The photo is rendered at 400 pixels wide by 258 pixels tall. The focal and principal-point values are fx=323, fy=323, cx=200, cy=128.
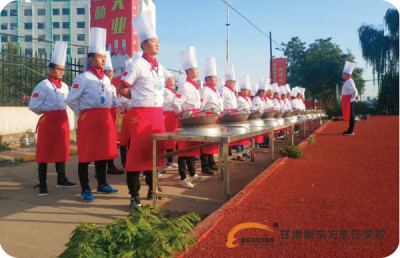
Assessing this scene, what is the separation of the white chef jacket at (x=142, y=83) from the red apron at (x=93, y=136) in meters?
0.56

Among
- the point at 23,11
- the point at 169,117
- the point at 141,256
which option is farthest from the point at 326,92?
the point at 23,11

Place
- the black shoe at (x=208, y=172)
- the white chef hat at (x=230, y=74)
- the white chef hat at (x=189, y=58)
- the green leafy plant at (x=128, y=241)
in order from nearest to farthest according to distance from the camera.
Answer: the green leafy plant at (x=128, y=241), the white chef hat at (x=189, y=58), the black shoe at (x=208, y=172), the white chef hat at (x=230, y=74)

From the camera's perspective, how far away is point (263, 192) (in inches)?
113

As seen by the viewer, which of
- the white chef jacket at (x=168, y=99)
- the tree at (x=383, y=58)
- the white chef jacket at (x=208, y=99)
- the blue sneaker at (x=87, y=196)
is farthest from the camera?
the tree at (x=383, y=58)

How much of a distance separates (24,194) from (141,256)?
2.77 meters

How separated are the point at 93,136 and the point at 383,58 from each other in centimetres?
2456

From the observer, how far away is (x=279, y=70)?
20.7 m

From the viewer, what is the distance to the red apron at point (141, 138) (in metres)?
2.98

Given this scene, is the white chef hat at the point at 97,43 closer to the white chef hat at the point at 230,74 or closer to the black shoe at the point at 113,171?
the black shoe at the point at 113,171

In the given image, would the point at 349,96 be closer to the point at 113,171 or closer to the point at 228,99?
the point at 228,99

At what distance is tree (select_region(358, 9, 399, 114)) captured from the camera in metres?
22.5

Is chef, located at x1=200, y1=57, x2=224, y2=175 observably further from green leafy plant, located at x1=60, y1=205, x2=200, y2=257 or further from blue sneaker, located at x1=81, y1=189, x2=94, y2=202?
green leafy plant, located at x1=60, y1=205, x2=200, y2=257

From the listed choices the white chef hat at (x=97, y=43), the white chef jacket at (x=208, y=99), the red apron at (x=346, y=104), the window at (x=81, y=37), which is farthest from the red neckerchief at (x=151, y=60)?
the window at (x=81, y=37)

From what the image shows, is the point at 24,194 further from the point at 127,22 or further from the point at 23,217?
the point at 127,22
